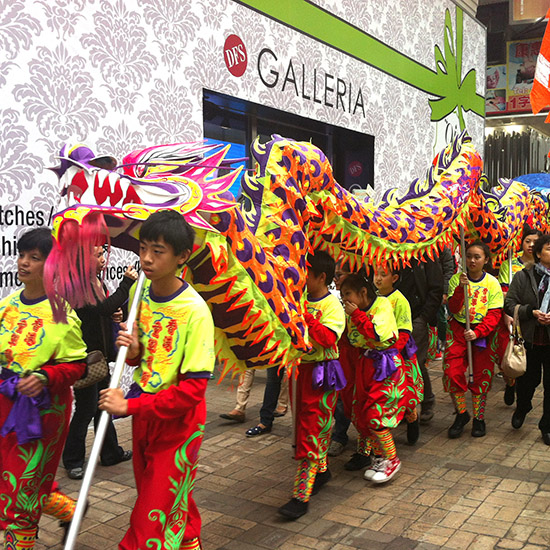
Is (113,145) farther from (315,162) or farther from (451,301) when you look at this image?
(451,301)

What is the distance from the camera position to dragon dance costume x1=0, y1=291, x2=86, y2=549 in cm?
281

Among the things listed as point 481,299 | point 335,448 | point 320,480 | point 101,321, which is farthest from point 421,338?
point 101,321

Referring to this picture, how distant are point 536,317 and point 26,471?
384cm

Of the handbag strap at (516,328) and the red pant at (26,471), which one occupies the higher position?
the handbag strap at (516,328)

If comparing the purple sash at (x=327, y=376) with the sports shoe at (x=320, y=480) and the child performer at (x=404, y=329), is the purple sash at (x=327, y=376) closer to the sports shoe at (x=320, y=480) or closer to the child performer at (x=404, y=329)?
the sports shoe at (x=320, y=480)

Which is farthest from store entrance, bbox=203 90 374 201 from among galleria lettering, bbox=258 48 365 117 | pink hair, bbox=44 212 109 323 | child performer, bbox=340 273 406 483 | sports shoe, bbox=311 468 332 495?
pink hair, bbox=44 212 109 323

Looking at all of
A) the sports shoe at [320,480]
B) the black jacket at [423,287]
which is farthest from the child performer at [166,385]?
the black jacket at [423,287]

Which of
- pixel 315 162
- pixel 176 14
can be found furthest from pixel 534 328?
pixel 176 14

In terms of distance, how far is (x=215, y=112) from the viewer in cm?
693

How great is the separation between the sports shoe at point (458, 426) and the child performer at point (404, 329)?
0.50 meters

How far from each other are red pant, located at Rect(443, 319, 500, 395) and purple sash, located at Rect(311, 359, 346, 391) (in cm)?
173

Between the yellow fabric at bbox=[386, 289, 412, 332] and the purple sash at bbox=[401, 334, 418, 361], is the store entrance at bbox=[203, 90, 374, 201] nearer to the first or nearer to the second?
the yellow fabric at bbox=[386, 289, 412, 332]

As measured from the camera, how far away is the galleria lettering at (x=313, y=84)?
7262 mm

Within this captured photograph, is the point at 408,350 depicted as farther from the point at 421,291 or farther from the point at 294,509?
the point at 294,509
